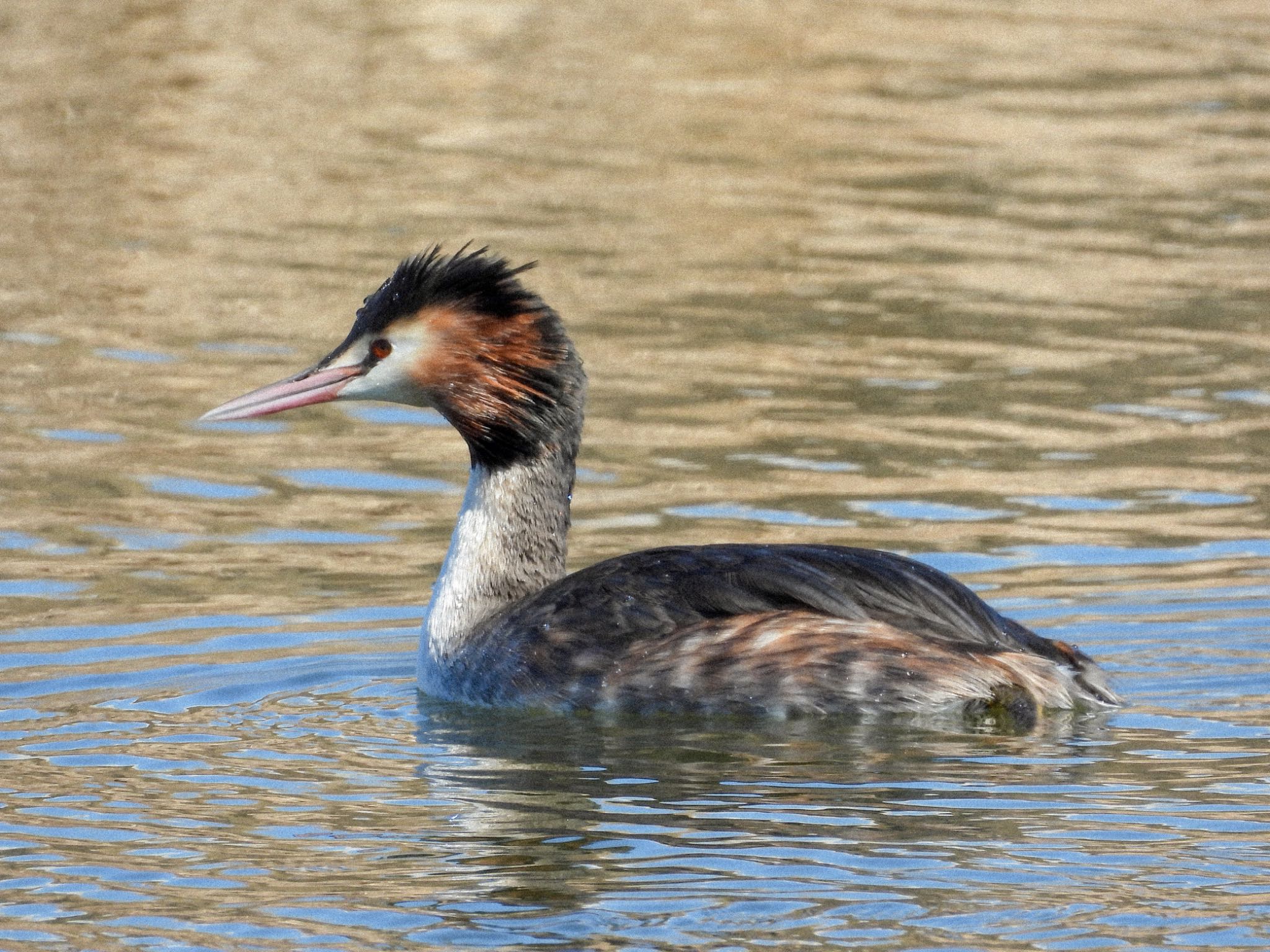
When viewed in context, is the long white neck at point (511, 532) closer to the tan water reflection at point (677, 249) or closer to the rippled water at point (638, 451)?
the rippled water at point (638, 451)

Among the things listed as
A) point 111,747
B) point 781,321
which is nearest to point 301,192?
point 781,321

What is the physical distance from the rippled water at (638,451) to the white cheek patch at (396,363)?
3.10 ft

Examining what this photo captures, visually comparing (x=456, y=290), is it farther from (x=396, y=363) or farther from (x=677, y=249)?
(x=677, y=249)

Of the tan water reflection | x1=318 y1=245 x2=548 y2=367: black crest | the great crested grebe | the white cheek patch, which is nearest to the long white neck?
the great crested grebe

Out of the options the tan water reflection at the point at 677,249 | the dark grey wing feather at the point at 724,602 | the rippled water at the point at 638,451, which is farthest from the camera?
the tan water reflection at the point at 677,249

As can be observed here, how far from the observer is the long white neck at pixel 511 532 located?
876cm

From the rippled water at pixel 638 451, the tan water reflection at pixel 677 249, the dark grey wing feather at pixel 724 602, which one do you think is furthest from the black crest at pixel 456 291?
the tan water reflection at pixel 677 249

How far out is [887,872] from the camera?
233 inches

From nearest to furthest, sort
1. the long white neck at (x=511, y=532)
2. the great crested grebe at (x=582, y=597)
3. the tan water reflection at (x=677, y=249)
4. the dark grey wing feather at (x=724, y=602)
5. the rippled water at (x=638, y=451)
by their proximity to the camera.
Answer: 1. the rippled water at (x=638, y=451)
2. the great crested grebe at (x=582, y=597)
3. the dark grey wing feather at (x=724, y=602)
4. the long white neck at (x=511, y=532)
5. the tan water reflection at (x=677, y=249)

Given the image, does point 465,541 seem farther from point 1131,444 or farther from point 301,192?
point 301,192

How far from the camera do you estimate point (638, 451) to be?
40.0 feet

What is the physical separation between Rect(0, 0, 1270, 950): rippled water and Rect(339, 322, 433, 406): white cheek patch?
0.94 meters

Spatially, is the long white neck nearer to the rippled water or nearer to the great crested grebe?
the great crested grebe

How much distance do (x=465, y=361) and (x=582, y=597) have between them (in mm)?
997
